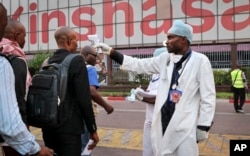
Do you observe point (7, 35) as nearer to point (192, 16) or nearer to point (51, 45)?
point (192, 16)

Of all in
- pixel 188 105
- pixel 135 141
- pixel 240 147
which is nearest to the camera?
pixel 188 105

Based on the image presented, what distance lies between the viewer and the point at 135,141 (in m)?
7.27

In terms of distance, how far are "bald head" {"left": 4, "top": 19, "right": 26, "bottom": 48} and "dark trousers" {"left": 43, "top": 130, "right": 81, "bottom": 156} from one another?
825mm

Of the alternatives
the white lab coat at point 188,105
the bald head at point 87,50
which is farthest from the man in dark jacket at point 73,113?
the bald head at point 87,50

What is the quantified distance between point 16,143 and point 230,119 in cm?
961

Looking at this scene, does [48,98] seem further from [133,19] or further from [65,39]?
[133,19]

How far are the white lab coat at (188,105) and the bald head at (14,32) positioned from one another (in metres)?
1.39

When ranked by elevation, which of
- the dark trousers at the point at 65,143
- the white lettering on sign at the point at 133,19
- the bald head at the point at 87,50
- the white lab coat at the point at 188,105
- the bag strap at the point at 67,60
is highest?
the white lettering on sign at the point at 133,19

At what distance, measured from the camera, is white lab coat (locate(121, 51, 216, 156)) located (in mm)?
3346

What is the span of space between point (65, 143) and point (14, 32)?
1013mm

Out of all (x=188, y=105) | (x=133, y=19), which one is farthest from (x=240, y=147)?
(x=133, y=19)

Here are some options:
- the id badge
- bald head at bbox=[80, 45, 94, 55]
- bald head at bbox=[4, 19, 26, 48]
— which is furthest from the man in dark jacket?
bald head at bbox=[80, 45, 94, 55]

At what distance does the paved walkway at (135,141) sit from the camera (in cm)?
644

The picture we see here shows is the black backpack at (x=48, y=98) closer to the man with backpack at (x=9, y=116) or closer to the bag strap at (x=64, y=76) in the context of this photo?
the bag strap at (x=64, y=76)
